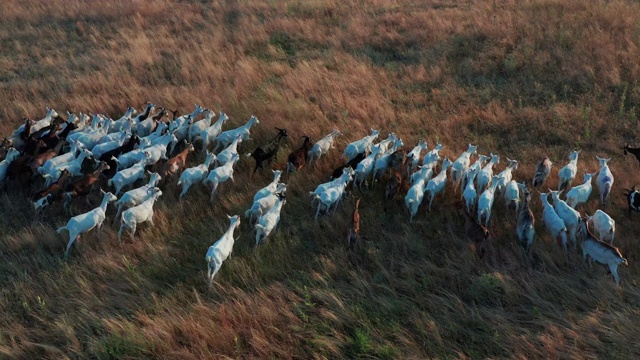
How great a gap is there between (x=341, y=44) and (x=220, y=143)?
7813 millimetres

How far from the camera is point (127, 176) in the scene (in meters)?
9.90

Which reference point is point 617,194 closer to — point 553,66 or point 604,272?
point 604,272

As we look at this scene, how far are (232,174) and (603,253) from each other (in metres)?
6.40

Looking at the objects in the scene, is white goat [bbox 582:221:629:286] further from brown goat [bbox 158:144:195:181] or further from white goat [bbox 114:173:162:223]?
brown goat [bbox 158:144:195:181]

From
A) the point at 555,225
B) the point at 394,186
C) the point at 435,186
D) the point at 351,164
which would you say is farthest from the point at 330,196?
the point at 555,225

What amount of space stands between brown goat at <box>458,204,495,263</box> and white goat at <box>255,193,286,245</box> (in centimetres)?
298

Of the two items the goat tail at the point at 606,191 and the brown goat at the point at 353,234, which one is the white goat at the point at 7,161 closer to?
the brown goat at the point at 353,234

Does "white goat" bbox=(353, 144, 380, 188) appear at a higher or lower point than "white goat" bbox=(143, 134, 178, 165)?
Answer: lower

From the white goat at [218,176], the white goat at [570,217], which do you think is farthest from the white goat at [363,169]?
the white goat at [570,217]

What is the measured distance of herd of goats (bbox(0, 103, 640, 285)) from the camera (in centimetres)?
820

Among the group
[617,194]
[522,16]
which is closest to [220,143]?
[617,194]

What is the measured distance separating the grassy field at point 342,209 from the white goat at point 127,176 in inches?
25.2

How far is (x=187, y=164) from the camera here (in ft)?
37.4

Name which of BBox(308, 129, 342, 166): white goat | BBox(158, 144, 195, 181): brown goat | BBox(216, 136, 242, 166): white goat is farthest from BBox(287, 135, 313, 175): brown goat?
BBox(158, 144, 195, 181): brown goat
